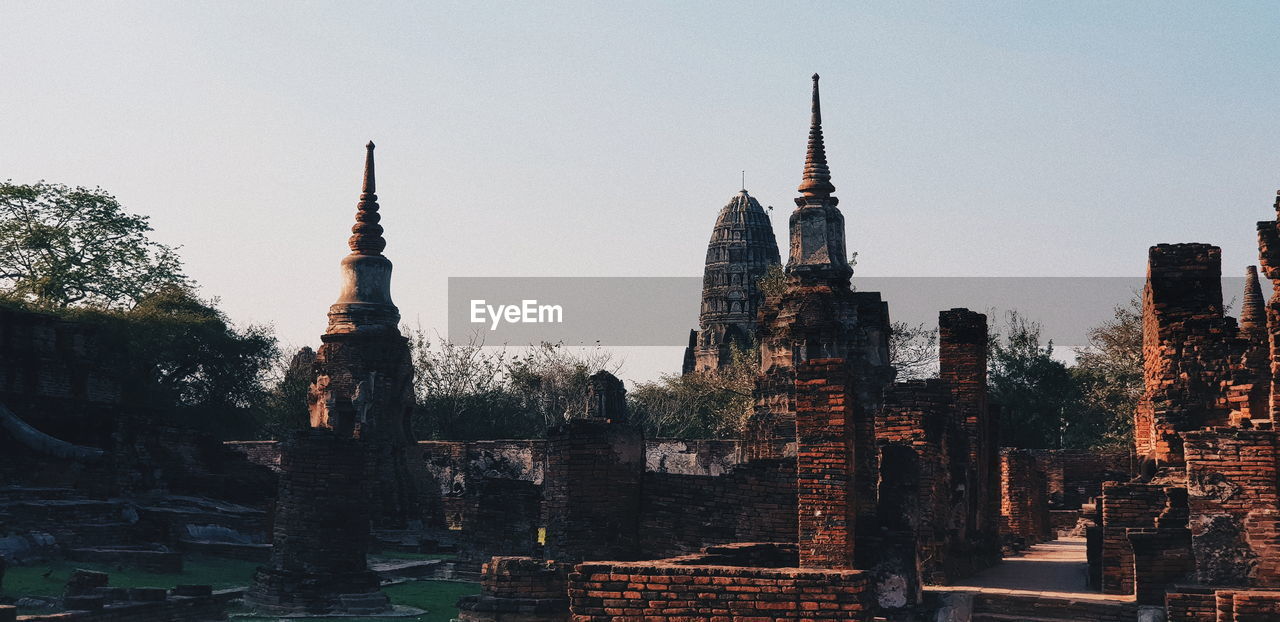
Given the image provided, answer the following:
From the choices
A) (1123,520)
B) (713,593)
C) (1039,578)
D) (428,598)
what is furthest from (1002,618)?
(428,598)

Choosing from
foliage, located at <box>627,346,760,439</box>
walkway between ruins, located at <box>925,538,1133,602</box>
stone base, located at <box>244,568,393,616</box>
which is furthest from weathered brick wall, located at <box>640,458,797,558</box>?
foliage, located at <box>627,346,760,439</box>

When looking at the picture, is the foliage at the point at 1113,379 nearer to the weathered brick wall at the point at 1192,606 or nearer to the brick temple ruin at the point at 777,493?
the brick temple ruin at the point at 777,493

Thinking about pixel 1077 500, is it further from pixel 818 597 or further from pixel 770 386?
pixel 818 597

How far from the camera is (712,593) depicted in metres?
9.15

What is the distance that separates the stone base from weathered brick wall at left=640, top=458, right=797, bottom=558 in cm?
383

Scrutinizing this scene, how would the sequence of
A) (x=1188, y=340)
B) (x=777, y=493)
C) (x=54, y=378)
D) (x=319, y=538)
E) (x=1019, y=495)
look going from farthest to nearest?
(x=54, y=378) < (x=1019, y=495) < (x=319, y=538) < (x=1188, y=340) < (x=777, y=493)

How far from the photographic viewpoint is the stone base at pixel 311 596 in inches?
619

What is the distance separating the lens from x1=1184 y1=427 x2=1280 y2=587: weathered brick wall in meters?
11.8

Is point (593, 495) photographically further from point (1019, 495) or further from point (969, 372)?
point (1019, 495)

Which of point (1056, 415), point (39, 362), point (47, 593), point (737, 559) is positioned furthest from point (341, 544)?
point (1056, 415)

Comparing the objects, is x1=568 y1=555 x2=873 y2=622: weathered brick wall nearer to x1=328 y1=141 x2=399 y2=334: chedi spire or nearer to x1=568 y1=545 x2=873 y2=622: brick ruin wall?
x1=568 y1=545 x2=873 y2=622: brick ruin wall

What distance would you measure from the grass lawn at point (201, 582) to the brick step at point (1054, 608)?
18.7 ft

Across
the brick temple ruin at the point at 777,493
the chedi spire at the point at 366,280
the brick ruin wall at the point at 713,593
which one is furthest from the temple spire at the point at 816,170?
the brick ruin wall at the point at 713,593

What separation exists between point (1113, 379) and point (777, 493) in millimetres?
24729
